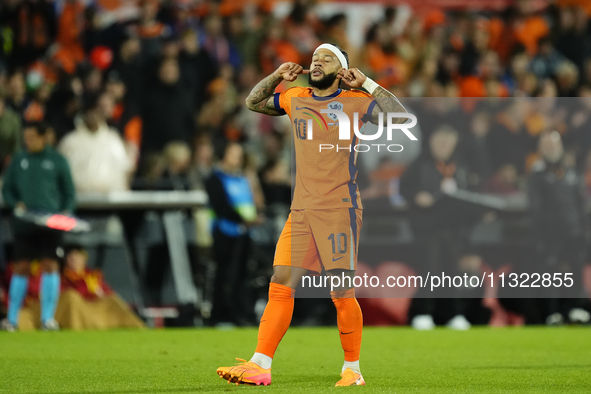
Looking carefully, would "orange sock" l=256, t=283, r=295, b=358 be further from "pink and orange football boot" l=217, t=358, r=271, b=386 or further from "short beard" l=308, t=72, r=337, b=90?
"short beard" l=308, t=72, r=337, b=90

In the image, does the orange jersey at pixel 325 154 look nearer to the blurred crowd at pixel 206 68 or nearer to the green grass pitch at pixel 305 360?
the green grass pitch at pixel 305 360

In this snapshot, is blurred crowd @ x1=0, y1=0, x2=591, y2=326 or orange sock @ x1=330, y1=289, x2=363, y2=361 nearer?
orange sock @ x1=330, y1=289, x2=363, y2=361

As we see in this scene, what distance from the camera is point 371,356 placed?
26.3 ft

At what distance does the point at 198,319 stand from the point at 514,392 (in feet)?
22.4

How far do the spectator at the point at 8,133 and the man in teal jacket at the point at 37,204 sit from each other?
891 mm

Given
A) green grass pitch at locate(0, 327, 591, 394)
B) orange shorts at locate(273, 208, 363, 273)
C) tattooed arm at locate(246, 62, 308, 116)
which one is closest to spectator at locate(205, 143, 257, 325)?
green grass pitch at locate(0, 327, 591, 394)

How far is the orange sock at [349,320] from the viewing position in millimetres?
5746

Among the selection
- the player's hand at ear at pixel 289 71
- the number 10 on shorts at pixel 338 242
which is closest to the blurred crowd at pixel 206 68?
the player's hand at ear at pixel 289 71

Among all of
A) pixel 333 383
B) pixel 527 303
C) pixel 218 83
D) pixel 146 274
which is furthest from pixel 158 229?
pixel 333 383

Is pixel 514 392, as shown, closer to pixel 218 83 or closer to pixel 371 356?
pixel 371 356

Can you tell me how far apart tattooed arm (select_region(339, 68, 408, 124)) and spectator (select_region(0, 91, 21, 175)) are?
673 cm

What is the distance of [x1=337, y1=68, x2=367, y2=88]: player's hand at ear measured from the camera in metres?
5.70

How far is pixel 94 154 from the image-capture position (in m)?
11.4

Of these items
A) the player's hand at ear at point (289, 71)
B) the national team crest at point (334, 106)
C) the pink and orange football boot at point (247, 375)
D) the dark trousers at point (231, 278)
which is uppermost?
the player's hand at ear at point (289, 71)
